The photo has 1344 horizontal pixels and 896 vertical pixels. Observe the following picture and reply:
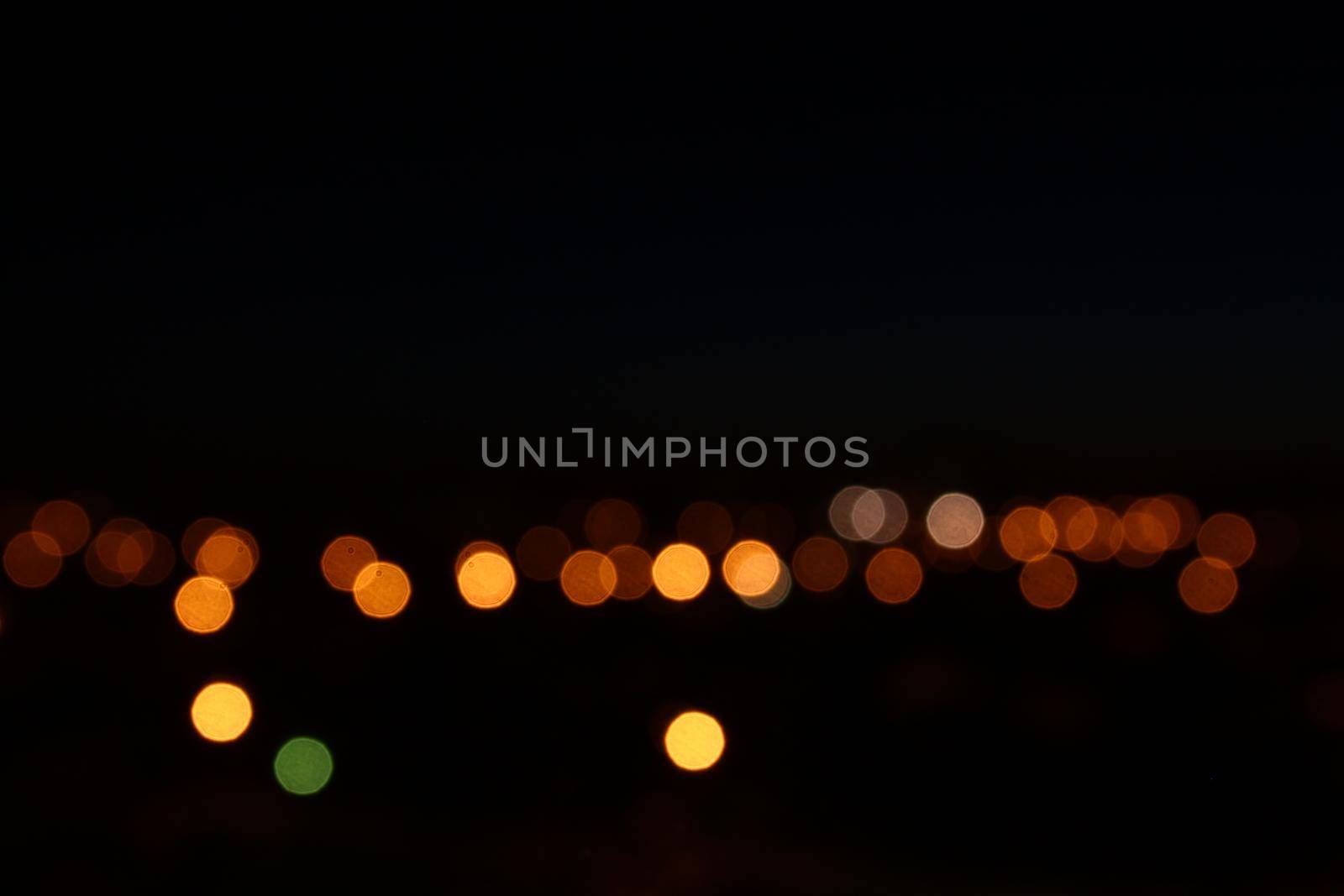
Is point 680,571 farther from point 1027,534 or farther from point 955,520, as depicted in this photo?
point 1027,534

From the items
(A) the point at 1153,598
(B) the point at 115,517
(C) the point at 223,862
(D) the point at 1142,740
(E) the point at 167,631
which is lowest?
(C) the point at 223,862

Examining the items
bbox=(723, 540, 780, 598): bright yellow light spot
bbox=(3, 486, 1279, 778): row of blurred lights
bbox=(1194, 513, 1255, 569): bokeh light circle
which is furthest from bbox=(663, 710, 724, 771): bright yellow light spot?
bbox=(1194, 513, 1255, 569): bokeh light circle

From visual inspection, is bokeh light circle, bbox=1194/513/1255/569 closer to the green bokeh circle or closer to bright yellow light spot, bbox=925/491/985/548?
bright yellow light spot, bbox=925/491/985/548

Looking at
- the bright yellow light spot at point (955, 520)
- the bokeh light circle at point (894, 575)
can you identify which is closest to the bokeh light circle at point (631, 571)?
the bokeh light circle at point (894, 575)

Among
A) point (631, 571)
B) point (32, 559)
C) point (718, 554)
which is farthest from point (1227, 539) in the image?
point (32, 559)

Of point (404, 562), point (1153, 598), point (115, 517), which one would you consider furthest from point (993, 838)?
point (115, 517)

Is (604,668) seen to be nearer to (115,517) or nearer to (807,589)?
(807,589)
